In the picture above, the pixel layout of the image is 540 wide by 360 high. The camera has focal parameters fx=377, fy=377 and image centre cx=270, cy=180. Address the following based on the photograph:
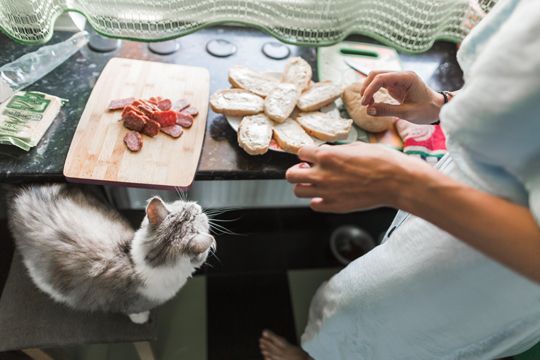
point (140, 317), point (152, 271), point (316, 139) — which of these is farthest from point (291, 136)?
point (140, 317)

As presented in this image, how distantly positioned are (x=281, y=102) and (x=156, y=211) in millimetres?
452

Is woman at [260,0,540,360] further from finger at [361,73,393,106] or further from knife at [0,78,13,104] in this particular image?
knife at [0,78,13,104]

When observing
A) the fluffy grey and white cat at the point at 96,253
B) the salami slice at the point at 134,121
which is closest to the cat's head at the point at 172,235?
the fluffy grey and white cat at the point at 96,253

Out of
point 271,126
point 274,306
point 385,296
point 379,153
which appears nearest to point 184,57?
point 271,126

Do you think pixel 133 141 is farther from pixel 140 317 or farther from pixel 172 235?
pixel 140 317

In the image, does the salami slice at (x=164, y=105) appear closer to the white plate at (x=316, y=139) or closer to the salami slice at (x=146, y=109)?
the salami slice at (x=146, y=109)

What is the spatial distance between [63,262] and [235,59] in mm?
800

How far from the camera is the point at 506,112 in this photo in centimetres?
53

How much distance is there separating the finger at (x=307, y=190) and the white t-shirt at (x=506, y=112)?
0.80 feet

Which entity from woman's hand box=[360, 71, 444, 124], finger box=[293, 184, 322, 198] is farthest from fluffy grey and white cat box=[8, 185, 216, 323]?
woman's hand box=[360, 71, 444, 124]

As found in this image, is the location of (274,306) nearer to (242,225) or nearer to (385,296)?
(242,225)

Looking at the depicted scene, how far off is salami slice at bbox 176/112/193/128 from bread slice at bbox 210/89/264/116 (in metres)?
0.07

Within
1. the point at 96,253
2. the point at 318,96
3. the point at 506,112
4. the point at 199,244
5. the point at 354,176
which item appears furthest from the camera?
the point at 318,96

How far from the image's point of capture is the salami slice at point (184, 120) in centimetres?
104
